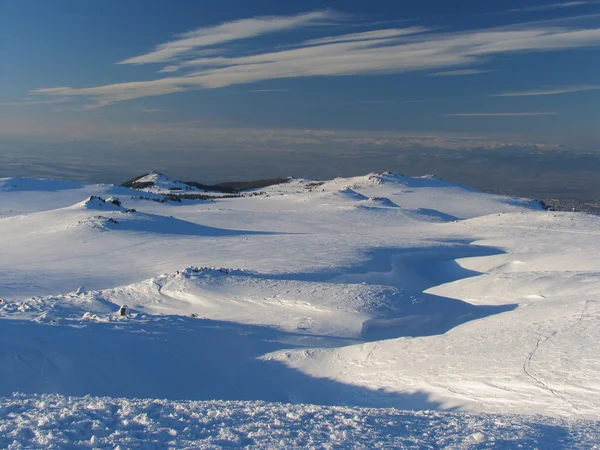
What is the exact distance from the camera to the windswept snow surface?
688cm

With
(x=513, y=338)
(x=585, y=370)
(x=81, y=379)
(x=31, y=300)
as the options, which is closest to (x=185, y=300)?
(x=31, y=300)

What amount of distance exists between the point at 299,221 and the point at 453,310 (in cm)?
2234

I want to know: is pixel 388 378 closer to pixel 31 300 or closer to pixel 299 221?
pixel 31 300

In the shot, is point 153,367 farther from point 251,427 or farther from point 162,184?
point 162,184

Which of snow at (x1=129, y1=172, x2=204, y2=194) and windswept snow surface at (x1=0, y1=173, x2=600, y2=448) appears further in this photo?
snow at (x1=129, y1=172, x2=204, y2=194)

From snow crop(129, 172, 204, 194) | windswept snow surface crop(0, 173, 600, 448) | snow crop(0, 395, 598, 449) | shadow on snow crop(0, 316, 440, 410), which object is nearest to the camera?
snow crop(0, 395, 598, 449)

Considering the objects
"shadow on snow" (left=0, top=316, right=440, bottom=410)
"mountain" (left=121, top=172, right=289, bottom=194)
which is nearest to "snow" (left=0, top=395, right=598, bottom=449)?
"shadow on snow" (left=0, top=316, right=440, bottom=410)

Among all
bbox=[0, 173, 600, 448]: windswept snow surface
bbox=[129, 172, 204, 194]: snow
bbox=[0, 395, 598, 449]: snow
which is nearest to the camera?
bbox=[0, 395, 598, 449]: snow

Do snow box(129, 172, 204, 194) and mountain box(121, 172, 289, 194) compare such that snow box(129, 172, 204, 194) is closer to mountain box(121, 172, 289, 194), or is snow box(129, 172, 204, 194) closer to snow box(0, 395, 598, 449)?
mountain box(121, 172, 289, 194)

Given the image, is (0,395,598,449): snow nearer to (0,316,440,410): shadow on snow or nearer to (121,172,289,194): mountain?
(0,316,440,410): shadow on snow

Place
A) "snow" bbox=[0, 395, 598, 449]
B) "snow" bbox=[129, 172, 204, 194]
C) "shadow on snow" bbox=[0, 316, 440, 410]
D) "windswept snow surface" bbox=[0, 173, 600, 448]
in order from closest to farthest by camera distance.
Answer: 1. "snow" bbox=[0, 395, 598, 449]
2. "windswept snow surface" bbox=[0, 173, 600, 448]
3. "shadow on snow" bbox=[0, 316, 440, 410]
4. "snow" bbox=[129, 172, 204, 194]

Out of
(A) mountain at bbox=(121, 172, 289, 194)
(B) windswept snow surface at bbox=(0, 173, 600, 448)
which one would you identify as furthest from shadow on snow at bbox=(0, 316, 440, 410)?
(A) mountain at bbox=(121, 172, 289, 194)

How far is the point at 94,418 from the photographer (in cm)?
670

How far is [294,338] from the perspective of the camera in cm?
1349
